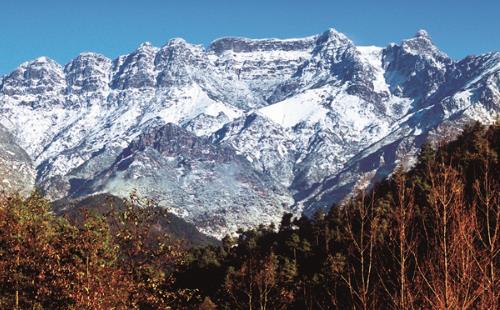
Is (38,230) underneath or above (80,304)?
above

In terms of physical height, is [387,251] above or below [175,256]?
above

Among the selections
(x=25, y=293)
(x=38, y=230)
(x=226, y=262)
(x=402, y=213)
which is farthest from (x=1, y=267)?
(x=226, y=262)

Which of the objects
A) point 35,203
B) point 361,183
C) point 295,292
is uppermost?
point 35,203

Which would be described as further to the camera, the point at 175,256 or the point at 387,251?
the point at 387,251

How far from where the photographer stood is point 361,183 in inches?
1164

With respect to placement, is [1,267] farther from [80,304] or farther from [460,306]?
[460,306]

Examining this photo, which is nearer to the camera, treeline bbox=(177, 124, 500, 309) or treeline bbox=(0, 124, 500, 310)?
treeline bbox=(0, 124, 500, 310)

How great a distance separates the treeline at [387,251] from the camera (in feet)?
79.7

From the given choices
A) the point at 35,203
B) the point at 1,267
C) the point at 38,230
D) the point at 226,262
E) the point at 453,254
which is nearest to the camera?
the point at 453,254

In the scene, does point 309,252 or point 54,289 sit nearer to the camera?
point 54,289

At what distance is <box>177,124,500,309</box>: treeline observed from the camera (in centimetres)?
2430

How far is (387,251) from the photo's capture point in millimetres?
79562

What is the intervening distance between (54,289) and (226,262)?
88.4 m

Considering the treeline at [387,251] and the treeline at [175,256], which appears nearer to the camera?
the treeline at [175,256]
